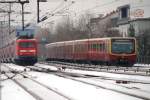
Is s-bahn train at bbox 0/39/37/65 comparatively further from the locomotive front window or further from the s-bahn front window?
the s-bahn front window

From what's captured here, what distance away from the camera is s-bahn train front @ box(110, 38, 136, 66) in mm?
45181

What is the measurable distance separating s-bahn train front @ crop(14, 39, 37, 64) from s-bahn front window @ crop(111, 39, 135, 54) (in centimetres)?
975

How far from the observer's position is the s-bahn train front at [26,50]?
167ft

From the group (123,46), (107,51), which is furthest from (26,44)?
(123,46)

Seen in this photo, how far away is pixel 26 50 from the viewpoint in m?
51.5

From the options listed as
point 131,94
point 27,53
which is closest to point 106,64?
point 27,53

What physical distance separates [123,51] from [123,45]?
545 millimetres

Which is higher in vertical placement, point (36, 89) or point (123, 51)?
point (123, 51)

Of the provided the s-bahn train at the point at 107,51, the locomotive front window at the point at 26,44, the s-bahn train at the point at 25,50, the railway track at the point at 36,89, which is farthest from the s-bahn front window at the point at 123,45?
the railway track at the point at 36,89

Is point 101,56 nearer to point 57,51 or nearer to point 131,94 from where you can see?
point 57,51

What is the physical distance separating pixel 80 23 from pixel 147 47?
27.3 meters

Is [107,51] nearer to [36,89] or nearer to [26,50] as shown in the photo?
[26,50]

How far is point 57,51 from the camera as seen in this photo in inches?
2739

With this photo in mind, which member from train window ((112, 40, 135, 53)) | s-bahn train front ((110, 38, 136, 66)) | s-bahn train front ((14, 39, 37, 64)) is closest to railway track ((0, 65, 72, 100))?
s-bahn train front ((110, 38, 136, 66))
